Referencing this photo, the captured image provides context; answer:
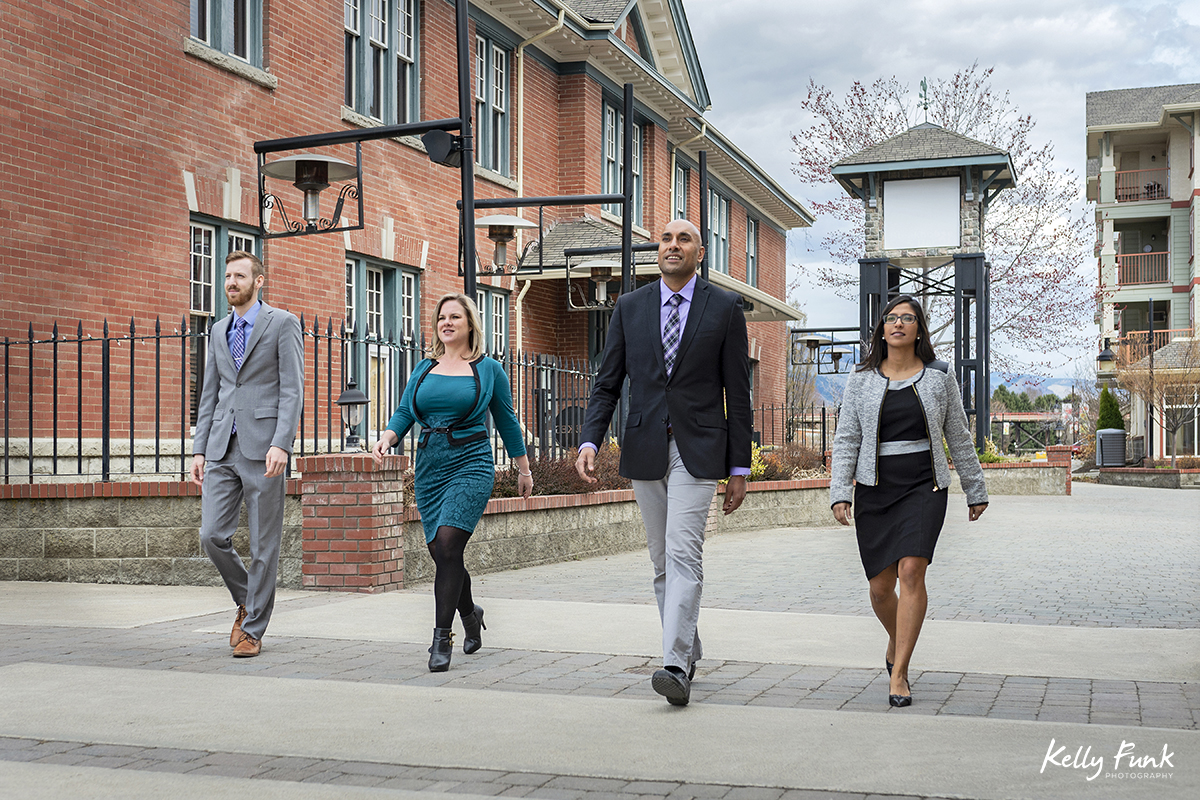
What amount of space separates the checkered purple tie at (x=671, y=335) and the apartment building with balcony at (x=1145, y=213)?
136 ft

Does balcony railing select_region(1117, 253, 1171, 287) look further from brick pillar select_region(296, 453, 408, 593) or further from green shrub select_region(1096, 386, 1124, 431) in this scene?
brick pillar select_region(296, 453, 408, 593)

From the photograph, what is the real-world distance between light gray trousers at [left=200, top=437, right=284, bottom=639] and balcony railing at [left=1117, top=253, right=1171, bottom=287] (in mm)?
45110

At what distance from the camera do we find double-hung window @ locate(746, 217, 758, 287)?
108 ft

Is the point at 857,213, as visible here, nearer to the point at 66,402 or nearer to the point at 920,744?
the point at 66,402

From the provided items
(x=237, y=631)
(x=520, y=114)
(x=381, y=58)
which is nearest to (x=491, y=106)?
(x=520, y=114)

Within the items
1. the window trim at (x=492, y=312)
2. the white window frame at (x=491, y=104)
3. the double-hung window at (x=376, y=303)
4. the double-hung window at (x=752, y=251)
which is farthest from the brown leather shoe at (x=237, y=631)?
the double-hung window at (x=752, y=251)

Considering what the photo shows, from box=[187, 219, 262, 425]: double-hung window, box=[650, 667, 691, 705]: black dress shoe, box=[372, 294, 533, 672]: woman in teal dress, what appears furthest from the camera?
box=[187, 219, 262, 425]: double-hung window

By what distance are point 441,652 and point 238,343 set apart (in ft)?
6.35

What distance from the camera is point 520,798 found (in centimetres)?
390

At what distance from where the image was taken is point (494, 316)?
1970 centimetres

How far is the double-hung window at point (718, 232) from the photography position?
2929 centimetres

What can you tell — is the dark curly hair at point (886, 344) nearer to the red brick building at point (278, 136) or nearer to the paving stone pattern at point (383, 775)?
the paving stone pattern at point (383, 775)

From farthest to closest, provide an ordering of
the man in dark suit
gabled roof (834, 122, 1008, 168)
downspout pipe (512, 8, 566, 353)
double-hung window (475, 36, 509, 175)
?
gabled roof (834, 122, 1008, 168) → downspout pipe (512, 8, 566, 353) → double-hung window (475, 36, 509, 175) → the man in dark suit

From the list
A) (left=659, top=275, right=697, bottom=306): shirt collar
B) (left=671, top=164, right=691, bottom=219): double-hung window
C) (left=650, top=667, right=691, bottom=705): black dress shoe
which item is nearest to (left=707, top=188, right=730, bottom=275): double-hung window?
(left=671, top=164, right=691, bottom=219): double-hung window
